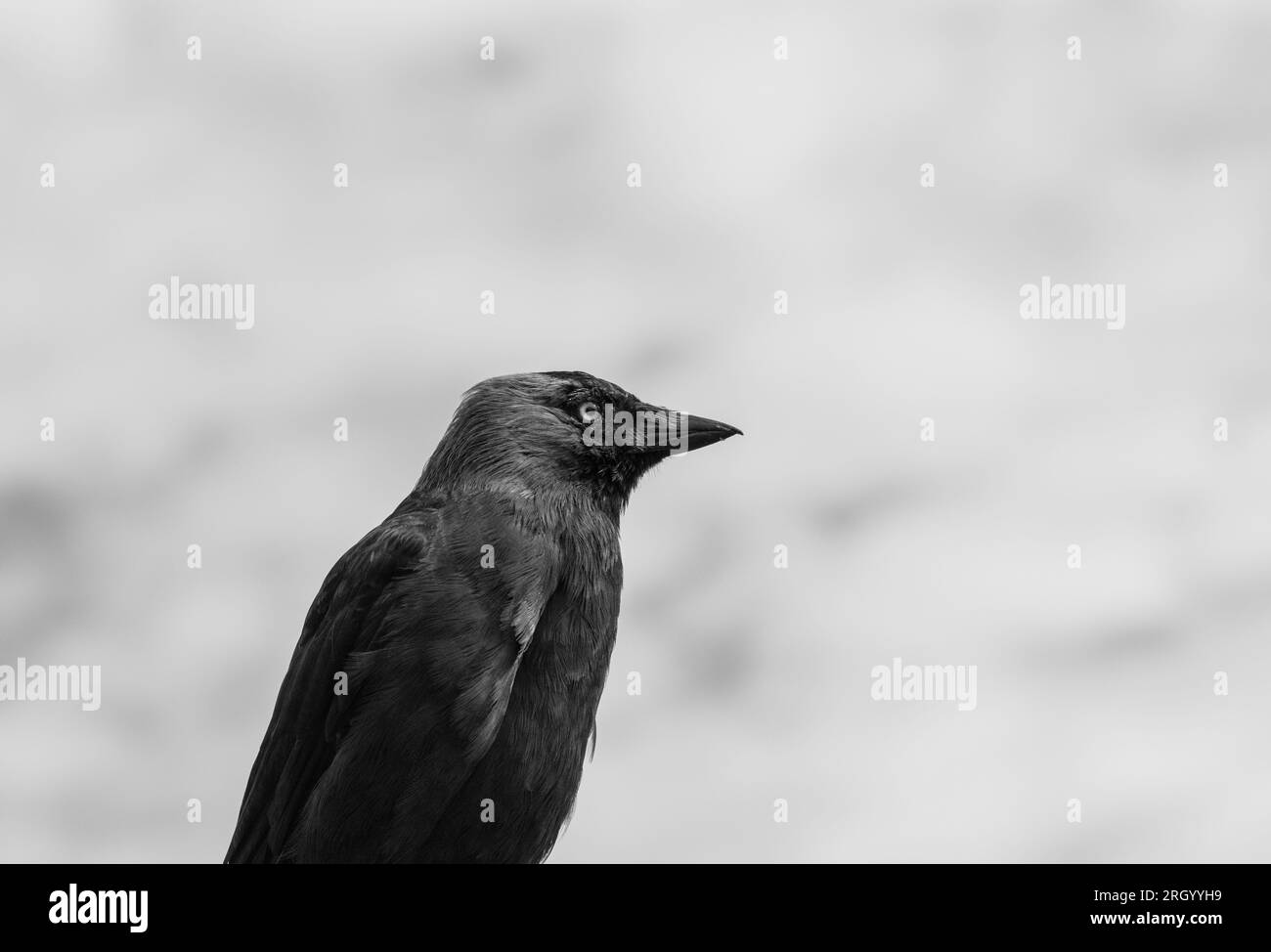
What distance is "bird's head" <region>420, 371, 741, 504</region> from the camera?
25.0ft

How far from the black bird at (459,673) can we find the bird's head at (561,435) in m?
0.02

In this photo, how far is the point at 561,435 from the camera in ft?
25.5

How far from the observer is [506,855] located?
21.9 ft

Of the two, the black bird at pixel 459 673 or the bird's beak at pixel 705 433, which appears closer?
the black bird at pixel 459 673

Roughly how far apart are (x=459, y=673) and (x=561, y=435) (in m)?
1.86

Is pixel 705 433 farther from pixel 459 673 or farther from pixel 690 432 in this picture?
pixel 459 673

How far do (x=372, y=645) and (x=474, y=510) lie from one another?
2.96 feet

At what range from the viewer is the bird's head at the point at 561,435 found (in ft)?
25.0

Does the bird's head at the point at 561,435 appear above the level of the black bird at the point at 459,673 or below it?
above

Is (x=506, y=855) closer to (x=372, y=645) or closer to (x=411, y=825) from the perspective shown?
(x=411, y=825)

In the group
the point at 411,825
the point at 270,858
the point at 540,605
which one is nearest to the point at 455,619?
the point at 540,605

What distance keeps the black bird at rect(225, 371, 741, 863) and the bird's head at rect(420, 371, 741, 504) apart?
20mm

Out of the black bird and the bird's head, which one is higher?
the bird's head

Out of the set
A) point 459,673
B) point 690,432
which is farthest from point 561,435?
point 459,673
